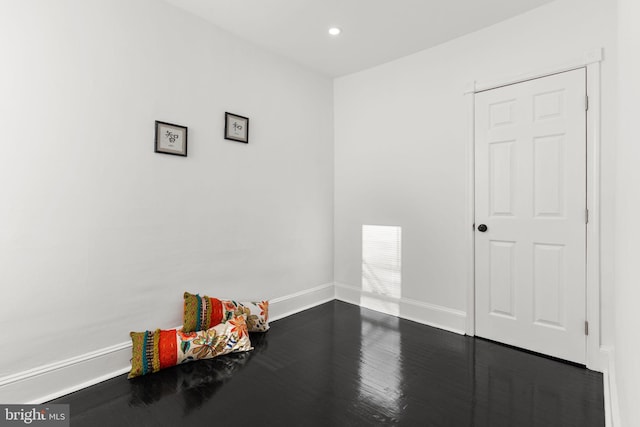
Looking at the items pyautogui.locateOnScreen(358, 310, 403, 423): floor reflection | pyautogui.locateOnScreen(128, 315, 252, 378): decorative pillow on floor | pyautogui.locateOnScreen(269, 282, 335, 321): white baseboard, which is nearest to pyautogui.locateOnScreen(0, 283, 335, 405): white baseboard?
pyautogui.locateOnScreen(128, 315, 252, 378): decorative pillow on floor

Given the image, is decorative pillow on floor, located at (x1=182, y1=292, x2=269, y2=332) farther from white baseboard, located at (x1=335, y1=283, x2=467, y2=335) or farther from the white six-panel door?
the white six-panel door

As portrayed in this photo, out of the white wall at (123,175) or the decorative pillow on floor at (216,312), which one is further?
the decorative pillow on floor at (216,312)

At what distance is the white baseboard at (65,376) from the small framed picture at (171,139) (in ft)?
4.57

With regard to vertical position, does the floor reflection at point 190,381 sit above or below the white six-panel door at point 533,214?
below

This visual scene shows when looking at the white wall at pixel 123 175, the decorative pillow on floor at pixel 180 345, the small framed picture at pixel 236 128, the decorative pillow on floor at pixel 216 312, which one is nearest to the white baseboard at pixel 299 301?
the white wall at pixel 123 175

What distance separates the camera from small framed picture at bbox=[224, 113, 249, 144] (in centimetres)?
292

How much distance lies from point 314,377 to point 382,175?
2.07 m

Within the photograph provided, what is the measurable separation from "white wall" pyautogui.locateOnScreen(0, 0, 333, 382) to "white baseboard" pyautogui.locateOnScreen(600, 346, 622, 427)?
A: 253 centimetres

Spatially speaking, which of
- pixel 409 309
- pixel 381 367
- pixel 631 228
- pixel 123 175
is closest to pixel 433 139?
pixel 409 309

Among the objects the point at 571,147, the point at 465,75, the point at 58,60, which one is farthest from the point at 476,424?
the point at 58,60

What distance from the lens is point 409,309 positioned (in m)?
3.35

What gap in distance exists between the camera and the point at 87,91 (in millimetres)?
2164

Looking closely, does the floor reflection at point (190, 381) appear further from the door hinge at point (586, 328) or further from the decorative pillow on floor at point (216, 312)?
the door hinge at point (586, 328)

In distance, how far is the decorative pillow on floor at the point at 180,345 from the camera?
2.26 meters
